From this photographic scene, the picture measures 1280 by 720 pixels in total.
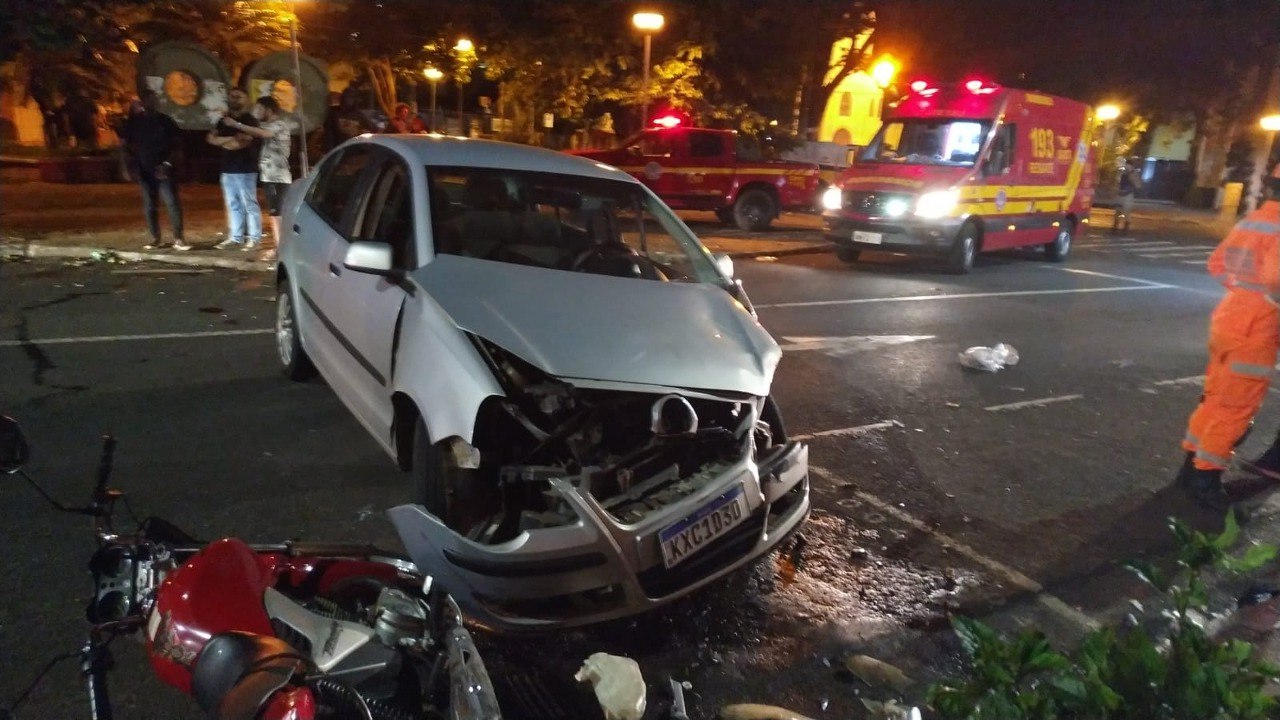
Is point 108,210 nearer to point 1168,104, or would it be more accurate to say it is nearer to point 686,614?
point 686,614

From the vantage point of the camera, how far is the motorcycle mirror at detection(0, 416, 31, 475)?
2018 millimetres

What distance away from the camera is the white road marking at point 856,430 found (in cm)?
600

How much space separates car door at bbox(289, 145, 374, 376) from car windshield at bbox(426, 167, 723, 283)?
0.74 metres

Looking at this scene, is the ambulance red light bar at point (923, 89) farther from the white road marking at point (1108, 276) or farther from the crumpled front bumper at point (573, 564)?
the crumpled front bumper at point (573, 564)

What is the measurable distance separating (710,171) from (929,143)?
4.67 meters

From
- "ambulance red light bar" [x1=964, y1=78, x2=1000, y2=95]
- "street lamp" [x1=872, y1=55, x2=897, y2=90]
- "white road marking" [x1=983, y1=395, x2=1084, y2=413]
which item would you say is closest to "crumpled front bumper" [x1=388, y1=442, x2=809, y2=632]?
"white road marking" [x1=983, y1=395, x2=1084, y2=413]

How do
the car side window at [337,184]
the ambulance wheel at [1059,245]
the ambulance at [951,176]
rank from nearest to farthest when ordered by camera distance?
the car side window at [337,184]
the ambulance at [951,176]
the ambulance wheel at [1059,245]

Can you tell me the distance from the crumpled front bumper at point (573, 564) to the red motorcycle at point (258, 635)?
746 millimetres

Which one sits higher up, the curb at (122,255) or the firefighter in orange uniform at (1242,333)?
the firefighter in orange uniform at (1242,333)

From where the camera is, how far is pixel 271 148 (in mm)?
11164

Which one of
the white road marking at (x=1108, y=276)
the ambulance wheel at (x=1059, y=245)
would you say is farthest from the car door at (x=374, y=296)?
the ambulance wheel at (x=1059, y=245)

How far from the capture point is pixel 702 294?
4.36 metres

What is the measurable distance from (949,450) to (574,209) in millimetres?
2786

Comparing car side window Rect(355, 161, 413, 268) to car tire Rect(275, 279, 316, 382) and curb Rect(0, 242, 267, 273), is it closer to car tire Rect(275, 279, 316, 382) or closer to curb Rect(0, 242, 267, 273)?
car tire Rect(275, 279, 316, 382)
